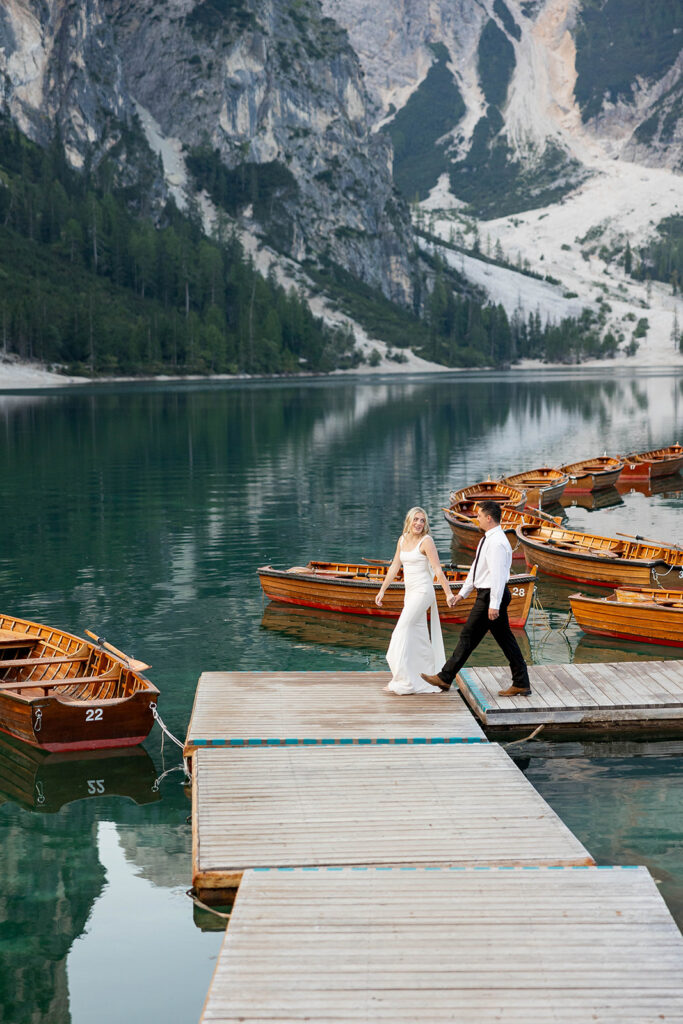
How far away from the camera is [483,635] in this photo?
18.8 metres

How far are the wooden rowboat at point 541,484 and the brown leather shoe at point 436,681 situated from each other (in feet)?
104

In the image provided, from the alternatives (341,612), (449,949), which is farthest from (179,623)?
(449,949)

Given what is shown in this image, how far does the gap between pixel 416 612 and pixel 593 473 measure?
42.9 m

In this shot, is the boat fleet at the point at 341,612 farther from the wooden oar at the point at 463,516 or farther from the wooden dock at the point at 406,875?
the wooden dock at the point at 406,875

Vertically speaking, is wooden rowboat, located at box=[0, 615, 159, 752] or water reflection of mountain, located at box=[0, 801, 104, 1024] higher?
wooden rowboat, located at box=[0, 615, 159, 752]

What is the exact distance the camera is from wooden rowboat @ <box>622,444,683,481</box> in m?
64.3

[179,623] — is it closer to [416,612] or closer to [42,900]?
[416,612]

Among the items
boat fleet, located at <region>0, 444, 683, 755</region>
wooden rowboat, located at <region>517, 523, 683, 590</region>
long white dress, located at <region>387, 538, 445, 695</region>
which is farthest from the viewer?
wooden rowboat, located at <region>517, 523, 683, 590</region>

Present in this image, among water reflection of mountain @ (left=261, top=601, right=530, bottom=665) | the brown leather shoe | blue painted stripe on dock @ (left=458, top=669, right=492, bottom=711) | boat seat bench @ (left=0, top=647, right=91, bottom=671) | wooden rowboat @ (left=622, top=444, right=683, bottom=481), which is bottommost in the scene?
water reflection of mountain @ (left=261, top=601, right=530, bottom=665)

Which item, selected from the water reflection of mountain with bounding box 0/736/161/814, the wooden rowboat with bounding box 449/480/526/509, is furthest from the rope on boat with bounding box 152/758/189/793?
the wooden rowboat with bounding box 449/480/526/509

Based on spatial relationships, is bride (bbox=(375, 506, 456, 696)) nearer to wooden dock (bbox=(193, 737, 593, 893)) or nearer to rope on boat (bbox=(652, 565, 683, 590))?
wooden dock (bbox=(193, 737, 593, 893))

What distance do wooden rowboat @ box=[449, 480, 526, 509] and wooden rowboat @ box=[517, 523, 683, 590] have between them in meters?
9.70

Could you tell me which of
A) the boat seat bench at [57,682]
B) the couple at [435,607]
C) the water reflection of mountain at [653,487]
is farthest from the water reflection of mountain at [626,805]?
the water reflection of mountain at [653,487]

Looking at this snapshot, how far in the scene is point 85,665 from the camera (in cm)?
2038
